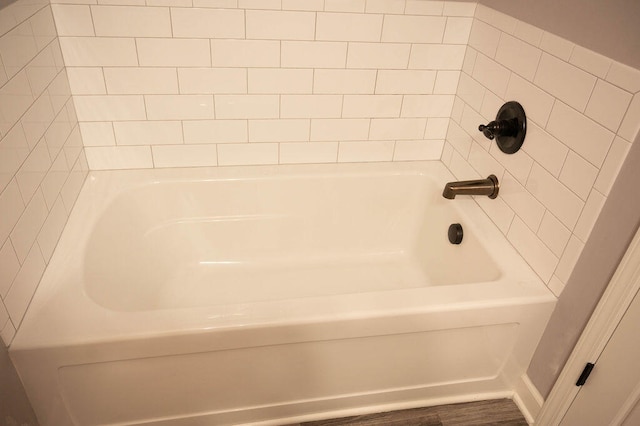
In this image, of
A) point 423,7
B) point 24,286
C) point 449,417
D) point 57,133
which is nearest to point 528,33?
point 423,7

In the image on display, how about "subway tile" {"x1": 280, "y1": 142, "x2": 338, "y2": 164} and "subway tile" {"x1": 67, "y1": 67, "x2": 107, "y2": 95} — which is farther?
"subway tile" {"x1": 280, "y1": 142, "x2": 338, "y2": 164}

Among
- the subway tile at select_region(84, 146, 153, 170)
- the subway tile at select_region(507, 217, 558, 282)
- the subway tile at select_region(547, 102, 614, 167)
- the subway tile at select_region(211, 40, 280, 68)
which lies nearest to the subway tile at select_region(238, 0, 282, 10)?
the subway tile at select_region(211, 40, 280, 68)

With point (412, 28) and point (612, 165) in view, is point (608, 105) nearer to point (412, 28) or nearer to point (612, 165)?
point (612, 165)

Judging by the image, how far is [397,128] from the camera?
6.39 feet

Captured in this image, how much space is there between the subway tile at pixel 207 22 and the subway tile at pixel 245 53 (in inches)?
1.3

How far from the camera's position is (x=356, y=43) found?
1727 mm

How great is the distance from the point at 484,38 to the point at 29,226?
160cm

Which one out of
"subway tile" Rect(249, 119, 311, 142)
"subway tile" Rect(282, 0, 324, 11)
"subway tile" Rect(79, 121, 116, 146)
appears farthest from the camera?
"subway tile" Rect(249, 119, 311, 142)

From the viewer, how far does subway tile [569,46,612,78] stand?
115cm

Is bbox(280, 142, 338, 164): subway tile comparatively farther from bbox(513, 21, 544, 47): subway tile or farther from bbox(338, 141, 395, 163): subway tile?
bbox(513, 21, 544, 47): subway tile

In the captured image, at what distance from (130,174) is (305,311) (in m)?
0.97

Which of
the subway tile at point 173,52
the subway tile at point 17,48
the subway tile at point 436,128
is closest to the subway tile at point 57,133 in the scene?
the subway tile at point 17,48

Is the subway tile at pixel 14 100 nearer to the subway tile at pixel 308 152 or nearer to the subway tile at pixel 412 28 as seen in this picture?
the subway tile at pixel 308 152

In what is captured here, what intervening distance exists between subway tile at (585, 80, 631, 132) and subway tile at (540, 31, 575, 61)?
5.9 inches
